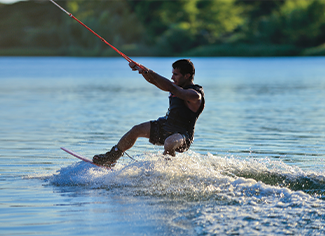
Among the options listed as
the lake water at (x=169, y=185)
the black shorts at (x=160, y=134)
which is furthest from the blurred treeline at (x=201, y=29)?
the black shorts at (x=160, y=134)

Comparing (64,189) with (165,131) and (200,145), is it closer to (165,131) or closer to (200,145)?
(165,131)

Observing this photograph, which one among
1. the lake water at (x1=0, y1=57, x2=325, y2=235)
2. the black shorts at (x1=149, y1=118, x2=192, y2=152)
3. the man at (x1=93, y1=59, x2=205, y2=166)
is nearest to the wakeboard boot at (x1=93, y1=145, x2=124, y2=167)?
the man at (x1=93, y1=59, x2=205, y2=166)

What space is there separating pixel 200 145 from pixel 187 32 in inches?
3301

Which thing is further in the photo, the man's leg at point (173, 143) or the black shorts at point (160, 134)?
the black shorts at point (160, 134)

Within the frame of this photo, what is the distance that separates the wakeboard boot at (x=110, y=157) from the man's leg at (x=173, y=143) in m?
0.75

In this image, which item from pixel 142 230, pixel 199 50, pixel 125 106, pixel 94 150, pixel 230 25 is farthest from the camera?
pixel 230 25

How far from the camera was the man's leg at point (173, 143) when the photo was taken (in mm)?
6695

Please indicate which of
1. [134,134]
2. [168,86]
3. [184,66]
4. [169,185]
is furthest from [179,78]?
[169,185]

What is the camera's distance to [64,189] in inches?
263

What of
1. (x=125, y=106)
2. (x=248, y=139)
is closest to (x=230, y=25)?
(x=125, y=106)

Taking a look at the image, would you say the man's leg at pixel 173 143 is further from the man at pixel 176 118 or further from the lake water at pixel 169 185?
the lake water at pixel 169 185

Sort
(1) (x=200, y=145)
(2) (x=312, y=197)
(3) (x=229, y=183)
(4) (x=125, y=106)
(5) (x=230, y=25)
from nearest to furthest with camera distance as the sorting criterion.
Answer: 1. (2) (x=312, y=197)
2. (3) (x=229, y=183)
3. (1) (x=200, y=145)
4. (4) (x=125, y=106)
5. (5) (x=230, y=25)

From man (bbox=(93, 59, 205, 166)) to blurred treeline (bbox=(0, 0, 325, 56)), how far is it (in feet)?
250

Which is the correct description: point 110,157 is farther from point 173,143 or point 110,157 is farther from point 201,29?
point 201,29
